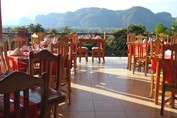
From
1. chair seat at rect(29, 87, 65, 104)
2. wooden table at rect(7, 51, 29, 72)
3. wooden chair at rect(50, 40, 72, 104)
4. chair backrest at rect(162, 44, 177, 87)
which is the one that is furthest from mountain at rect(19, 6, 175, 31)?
chair seat at rect(29, 87, 65, 104)

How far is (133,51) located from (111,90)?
6.52 feet

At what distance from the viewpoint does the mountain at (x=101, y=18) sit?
15183 mm

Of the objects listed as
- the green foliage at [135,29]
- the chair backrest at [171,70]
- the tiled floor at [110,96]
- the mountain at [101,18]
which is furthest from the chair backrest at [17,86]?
the mountain at [101,18]

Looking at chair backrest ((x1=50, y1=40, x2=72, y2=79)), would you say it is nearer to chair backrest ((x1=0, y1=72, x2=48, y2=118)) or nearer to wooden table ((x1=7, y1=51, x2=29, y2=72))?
wooden table ((x1=7, y1=51, x2=29, y2=72))

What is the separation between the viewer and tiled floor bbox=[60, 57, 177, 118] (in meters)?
3.73

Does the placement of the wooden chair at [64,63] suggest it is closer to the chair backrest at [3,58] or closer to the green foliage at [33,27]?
the chair backrest at [3,58]

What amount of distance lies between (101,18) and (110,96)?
46.8ft

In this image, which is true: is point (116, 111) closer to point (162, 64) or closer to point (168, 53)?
point (162, 64)

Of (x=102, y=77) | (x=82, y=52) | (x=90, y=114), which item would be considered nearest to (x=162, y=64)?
(x=90, y=114)

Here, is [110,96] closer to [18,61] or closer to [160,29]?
[18,61]

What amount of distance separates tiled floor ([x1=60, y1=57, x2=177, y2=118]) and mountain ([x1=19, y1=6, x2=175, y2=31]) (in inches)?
316

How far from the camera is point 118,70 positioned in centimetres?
687

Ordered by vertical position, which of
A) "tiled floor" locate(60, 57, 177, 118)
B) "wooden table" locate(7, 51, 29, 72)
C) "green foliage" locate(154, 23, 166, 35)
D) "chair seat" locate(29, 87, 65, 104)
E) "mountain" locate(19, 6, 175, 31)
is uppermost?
"mountain" locate(19, 6, 175, 31)

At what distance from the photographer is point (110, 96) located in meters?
4.53
